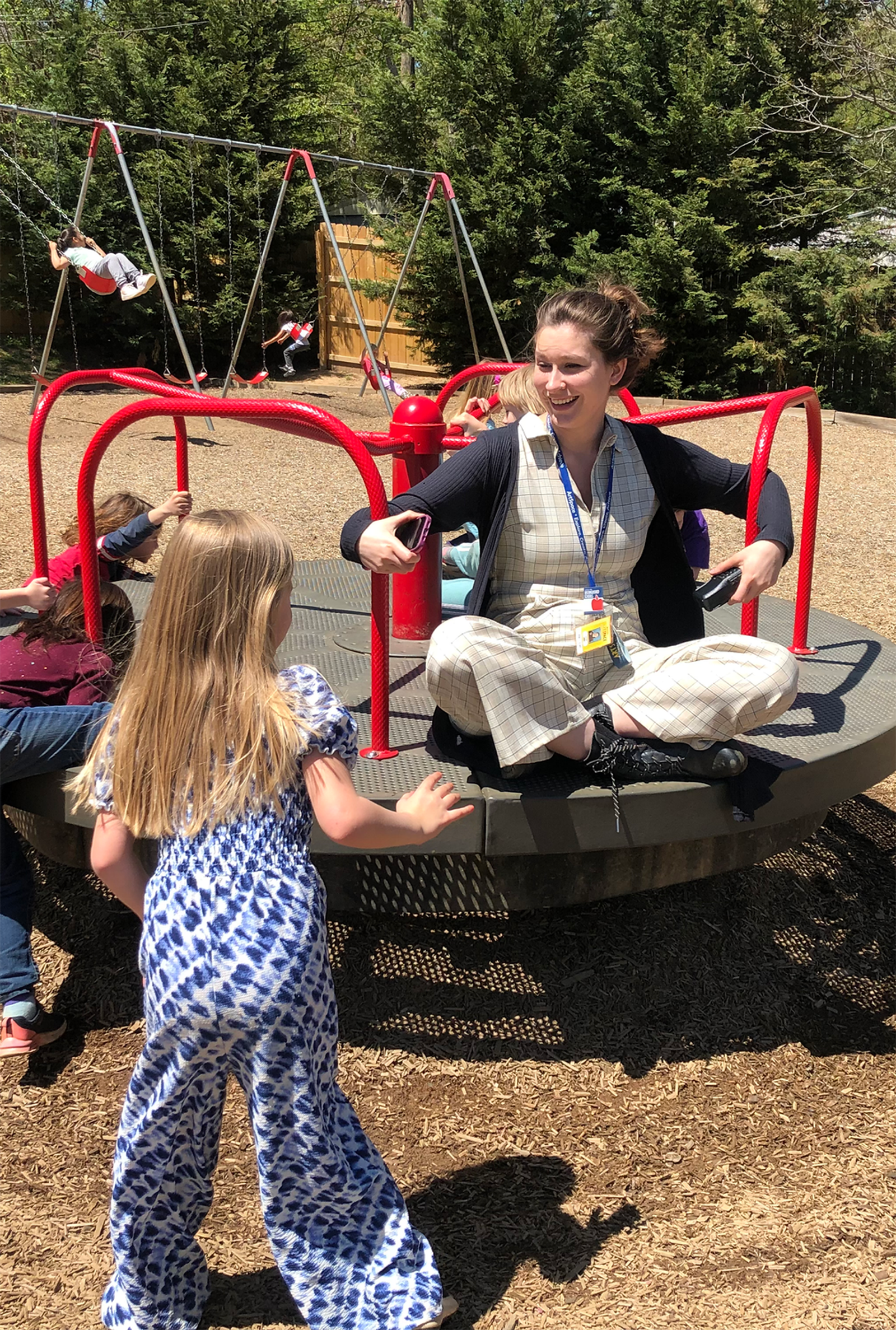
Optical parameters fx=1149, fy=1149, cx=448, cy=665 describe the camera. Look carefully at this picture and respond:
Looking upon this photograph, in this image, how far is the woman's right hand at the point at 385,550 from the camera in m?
2.12

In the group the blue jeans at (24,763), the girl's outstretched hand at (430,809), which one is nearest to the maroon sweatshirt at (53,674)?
the blue jeans at (24,763)

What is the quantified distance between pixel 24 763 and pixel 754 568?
1.57 m

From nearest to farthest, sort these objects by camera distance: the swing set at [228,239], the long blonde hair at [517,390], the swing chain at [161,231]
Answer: the long blonde hair at [517,390]
the swing set at [228,239]
the swing chain at [161,231]

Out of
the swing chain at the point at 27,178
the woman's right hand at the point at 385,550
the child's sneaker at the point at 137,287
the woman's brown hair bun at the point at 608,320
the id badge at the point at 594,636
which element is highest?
the swing chain at the point at 27,178

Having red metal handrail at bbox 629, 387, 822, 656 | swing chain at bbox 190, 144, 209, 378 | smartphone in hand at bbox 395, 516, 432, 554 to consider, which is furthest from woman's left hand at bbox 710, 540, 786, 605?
swing chain at bbox 190, 144, 209, 378

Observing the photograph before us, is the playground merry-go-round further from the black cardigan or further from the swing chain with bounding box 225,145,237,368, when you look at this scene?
the swing chain with bounding box 225,145,237,368

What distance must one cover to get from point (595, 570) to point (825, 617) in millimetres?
1779

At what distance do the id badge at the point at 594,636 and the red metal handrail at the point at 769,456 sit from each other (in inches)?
17.1

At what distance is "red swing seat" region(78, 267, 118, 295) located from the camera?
9.95 metres

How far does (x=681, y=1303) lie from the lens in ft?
6.21

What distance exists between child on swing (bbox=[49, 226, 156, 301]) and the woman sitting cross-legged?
7.99m

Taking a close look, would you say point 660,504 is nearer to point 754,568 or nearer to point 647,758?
point 754,568

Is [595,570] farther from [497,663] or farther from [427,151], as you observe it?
[427,151]

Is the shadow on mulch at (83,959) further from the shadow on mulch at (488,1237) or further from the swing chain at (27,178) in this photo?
the swing chain at (27,178)
